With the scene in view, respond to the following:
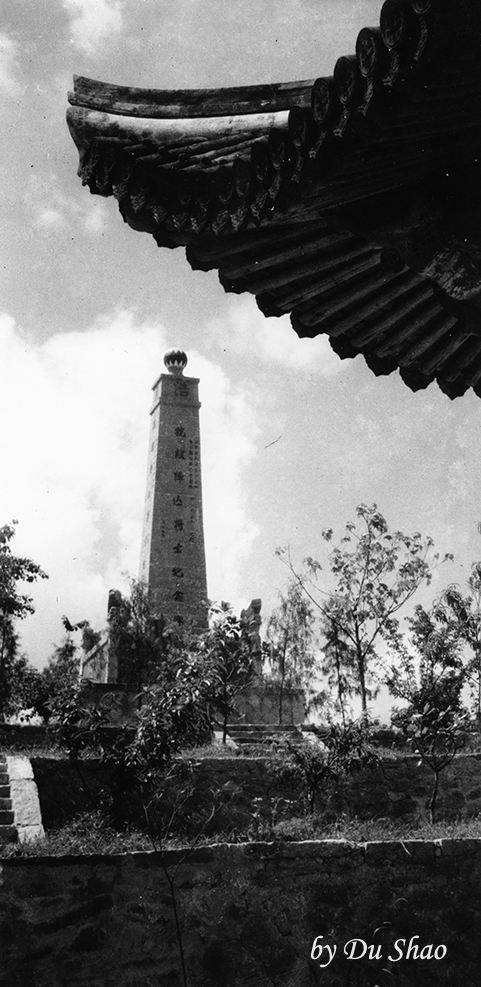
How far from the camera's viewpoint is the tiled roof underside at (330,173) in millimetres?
1996

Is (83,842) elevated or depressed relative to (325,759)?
depressed

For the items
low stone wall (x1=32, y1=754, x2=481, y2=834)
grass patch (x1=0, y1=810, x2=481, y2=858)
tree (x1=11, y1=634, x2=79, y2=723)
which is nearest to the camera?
grass patch (x1=0, y1=810, x2=481, y2=858)

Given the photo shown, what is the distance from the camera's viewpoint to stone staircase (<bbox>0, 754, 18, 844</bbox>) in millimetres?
7938

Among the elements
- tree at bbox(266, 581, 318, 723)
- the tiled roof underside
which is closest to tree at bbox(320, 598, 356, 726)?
tree at bbox(266, 581, 318, 723)

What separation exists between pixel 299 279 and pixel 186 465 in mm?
33282

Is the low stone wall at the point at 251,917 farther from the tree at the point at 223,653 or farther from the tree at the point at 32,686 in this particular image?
the tree at the point at 32,686

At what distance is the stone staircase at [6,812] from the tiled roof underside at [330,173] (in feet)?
21.6

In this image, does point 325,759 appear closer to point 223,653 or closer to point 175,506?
point 223,653

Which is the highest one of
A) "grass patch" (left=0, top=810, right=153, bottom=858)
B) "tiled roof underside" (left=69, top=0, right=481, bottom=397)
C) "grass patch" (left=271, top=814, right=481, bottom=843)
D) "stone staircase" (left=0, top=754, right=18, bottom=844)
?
"tiled roof underside" (left=69, top=0, right=481, bottom=397)

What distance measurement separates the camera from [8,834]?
7.96m

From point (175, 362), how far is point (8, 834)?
3168 centimetres

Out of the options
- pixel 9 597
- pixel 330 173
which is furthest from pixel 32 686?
pixel 330 173

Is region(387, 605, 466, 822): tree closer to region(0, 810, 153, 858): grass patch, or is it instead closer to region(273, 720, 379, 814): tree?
region(273, 720, 379, 814): tree

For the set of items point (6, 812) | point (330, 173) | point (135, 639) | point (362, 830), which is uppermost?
point (135, 639)
